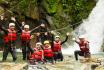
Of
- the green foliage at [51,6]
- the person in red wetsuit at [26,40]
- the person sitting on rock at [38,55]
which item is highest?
the green foliage at [51,6]

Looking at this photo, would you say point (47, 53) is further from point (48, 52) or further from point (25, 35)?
point (25, 35)

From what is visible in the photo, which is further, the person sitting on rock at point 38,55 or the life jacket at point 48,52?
the life jacket at point 48,52

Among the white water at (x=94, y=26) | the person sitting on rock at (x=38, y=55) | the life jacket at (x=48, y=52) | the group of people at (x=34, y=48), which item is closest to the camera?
the person sitting on rock at (x=38, y=55)

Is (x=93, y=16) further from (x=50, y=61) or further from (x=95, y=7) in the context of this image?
(x=50, y=61)

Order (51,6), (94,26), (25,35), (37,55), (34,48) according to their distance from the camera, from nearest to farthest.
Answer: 1. (37,55)
2. (34,48)
3. (25,35)
4. (51,6)
5. (94,26)

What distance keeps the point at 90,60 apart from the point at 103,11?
10.5 m

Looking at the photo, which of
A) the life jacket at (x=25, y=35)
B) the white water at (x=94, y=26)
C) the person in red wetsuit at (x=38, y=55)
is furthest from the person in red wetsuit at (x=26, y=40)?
the white water at (x=94, y=26)

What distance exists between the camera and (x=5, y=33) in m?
16.2

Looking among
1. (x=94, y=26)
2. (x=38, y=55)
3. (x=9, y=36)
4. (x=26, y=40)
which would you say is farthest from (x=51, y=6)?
(x=38, y=55)

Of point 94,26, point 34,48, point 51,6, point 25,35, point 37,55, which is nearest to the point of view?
point 37,55

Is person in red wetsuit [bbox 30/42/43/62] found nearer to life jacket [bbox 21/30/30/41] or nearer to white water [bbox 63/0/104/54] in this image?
life jacket [bbox 21/30/30/41]

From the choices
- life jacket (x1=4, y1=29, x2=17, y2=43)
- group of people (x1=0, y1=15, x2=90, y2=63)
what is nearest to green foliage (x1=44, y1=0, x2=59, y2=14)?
group of people (x1=0, y1=15, x2=90, y2=63)

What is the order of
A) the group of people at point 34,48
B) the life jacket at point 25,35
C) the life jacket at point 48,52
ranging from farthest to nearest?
the life jacket at point 25,35 < the life jacket at point 48,52 < the group of people at point 34,48

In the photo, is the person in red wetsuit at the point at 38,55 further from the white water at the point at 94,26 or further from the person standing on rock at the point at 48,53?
the white water at the point at 94,26
